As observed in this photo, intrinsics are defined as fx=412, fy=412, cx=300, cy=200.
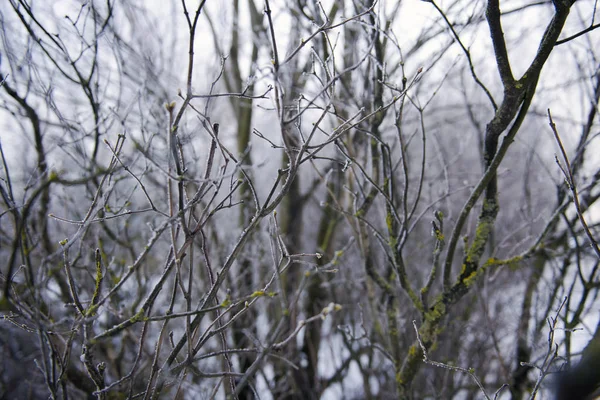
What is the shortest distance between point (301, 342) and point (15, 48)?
3964 mm

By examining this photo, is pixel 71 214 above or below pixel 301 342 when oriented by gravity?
above

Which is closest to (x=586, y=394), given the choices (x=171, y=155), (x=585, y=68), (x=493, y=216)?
(x=171, y=155)

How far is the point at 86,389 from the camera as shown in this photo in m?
2.35

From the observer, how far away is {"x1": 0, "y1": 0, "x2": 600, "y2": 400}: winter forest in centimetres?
124

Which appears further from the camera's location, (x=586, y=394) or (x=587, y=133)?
(x=587, y=133)

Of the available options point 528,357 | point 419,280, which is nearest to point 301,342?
point 419,280

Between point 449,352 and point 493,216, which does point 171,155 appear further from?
point 449,352

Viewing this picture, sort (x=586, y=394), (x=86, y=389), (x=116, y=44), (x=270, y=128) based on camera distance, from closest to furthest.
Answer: (x=586, y=394) → (x=86, y=389) → (x=116, y=44) → (x=270, y=128)

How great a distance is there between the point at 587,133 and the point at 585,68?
2.44 feet

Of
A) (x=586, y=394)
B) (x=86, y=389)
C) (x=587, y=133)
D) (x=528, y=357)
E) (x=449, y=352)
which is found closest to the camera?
(x=586, y=394)

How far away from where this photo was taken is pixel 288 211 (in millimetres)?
4980

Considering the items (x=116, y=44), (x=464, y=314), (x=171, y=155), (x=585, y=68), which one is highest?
(x=116, y=44)

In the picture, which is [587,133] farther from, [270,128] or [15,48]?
[270,128]

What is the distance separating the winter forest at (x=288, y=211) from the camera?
124 cm
